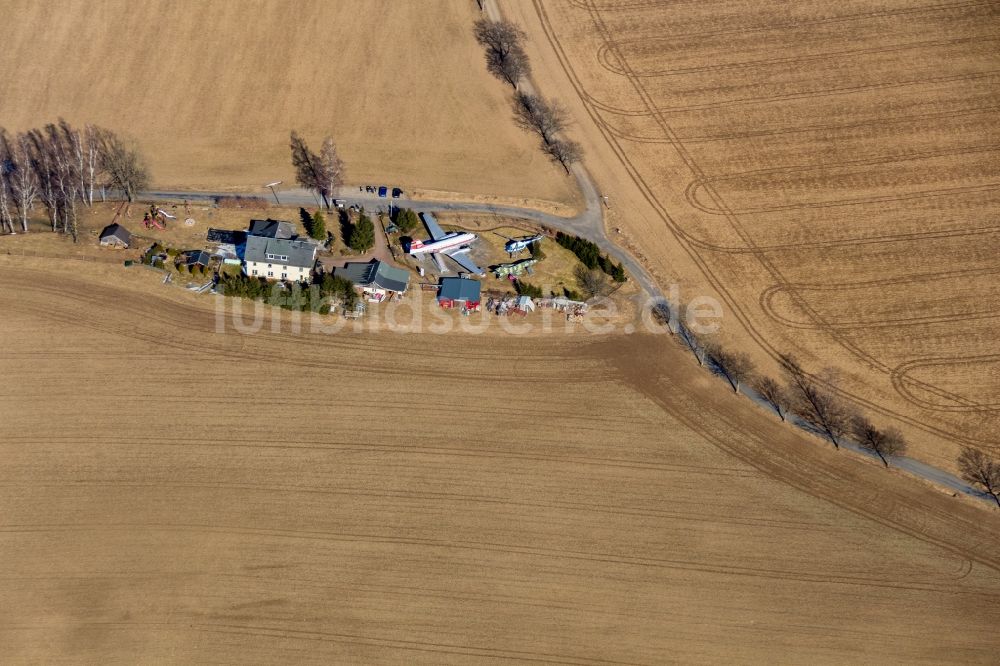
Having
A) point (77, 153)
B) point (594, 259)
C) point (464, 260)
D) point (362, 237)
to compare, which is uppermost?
point (77, 153)

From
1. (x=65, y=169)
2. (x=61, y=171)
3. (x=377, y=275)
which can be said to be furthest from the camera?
(x=65, y=169)

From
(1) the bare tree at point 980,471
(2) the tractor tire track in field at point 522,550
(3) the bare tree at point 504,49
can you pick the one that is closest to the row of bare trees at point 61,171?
(2) the tractor tire track in field at point 522,550

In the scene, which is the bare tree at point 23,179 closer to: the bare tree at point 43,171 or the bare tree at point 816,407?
the bare tree at point 43,171

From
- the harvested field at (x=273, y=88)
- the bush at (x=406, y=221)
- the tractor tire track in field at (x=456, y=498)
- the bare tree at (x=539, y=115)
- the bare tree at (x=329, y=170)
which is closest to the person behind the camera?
the tractor tire track in field at (x=456, y=498)

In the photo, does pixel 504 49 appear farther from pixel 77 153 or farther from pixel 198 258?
pixel 77 153

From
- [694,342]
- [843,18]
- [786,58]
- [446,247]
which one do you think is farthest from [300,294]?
[843,18]
